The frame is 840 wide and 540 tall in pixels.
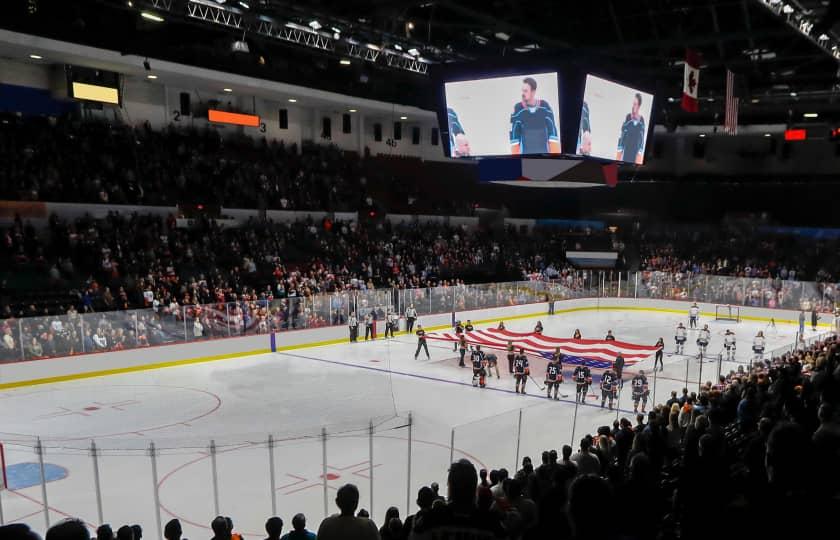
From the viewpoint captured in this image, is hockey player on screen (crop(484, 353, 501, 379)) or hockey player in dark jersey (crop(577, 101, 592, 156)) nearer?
hockey player in dark jersey (crop(577, 101, 592, 156))

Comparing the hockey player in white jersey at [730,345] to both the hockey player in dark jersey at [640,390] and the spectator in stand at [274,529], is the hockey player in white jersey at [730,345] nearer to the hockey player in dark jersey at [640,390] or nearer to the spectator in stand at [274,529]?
the hockey player in dark jersey at [640,390]

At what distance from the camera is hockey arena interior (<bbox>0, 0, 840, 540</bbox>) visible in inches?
273

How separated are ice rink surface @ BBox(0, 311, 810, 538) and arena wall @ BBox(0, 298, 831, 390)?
1.51ft

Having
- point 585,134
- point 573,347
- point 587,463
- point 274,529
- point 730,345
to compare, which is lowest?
point 730,345

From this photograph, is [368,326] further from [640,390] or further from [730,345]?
[640,390]

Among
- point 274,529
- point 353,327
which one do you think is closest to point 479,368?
point 353,327

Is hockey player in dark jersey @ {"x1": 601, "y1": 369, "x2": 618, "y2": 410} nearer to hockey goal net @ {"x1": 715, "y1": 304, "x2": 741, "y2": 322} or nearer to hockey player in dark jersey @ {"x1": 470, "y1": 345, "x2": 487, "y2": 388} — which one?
hockey player in dark jersey @ {"x1": 470, "y1": 345, "x2": 487, "y2": 388}

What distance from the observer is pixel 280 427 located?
1410 cm

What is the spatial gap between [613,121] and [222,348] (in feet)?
45.9

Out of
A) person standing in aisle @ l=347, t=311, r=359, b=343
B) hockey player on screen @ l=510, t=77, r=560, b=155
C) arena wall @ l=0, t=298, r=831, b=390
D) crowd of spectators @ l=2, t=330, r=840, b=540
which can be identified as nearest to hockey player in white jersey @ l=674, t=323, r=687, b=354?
arena wall @ l=0, t=298, r=831, b=390

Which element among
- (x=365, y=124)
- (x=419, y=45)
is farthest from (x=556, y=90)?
(x=365, y=124)

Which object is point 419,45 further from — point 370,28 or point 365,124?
point 365,124

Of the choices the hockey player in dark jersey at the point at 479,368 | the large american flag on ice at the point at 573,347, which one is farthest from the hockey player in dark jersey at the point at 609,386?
the hockey player in dark jersey at the point at 479,368

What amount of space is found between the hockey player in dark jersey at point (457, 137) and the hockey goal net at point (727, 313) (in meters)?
22.3
